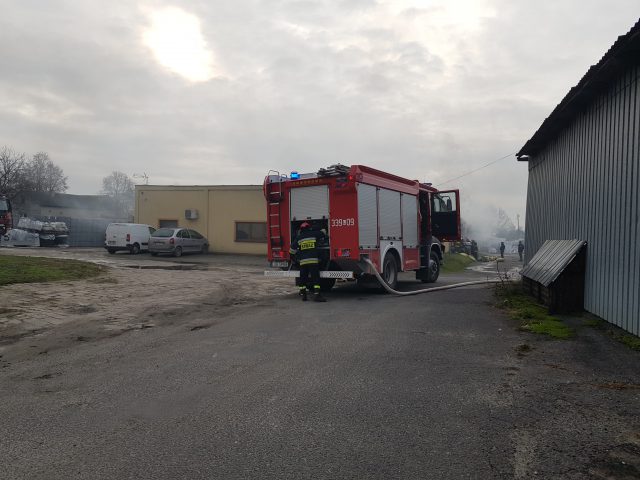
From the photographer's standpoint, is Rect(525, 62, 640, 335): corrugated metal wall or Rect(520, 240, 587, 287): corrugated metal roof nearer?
Rect(525, 62, 640, 335): corrugated metal wall

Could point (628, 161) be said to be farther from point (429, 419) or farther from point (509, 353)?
point (429, 419)

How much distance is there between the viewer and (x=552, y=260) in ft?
32.0

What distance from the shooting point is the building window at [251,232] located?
1078 inches

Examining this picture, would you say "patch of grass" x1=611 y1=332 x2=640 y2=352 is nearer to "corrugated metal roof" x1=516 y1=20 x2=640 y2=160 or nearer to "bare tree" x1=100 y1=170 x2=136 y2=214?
"corrugated metal roof" x1=516 y1=20 x2=640 y2=160

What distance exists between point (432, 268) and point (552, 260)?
5.92 metres

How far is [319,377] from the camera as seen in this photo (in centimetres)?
502

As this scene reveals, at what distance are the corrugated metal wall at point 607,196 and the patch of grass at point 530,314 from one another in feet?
2.33

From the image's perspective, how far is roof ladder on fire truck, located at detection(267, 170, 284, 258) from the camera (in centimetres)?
1249

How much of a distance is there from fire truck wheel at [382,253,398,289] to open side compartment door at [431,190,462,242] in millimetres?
3192

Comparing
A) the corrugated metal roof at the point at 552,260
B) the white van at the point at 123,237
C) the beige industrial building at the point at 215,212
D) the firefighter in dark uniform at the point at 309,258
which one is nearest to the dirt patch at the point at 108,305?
the firefighter in dark uniform at the point at 309,258

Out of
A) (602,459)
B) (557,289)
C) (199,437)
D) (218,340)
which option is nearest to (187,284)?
(218,340)

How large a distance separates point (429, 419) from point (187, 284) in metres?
10.4

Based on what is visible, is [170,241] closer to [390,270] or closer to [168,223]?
[168,223]

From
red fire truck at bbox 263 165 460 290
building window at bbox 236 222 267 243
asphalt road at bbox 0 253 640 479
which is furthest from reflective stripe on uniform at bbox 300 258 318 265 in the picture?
building window at bbox 236 222 267 243
